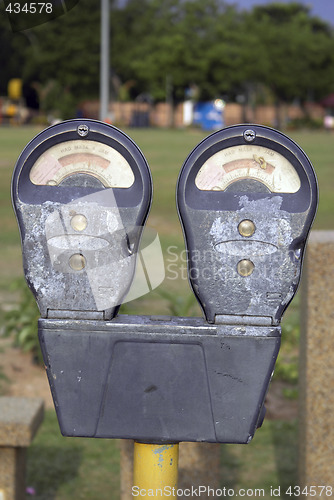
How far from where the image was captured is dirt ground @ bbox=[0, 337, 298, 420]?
420 centimetres

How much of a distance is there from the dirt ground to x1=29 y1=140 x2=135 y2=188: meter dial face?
8.76ft

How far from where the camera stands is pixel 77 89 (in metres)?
46.8

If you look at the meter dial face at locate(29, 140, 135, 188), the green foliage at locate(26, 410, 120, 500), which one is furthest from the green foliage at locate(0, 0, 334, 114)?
the meter dial face at locate(29, 140, 135, 188)

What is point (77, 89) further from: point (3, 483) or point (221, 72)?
point (3, 483)

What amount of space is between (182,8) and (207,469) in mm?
52108

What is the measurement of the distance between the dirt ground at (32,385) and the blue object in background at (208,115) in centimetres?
3988

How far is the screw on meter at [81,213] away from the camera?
160cm

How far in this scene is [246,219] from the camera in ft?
5.21

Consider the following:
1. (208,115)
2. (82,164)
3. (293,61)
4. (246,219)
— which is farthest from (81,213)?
(293,61)

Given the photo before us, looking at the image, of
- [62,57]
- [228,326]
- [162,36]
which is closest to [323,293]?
[228,326]

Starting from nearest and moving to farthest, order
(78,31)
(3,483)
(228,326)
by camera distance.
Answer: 1. (228,326)
2. (3,483)
3. (78,31)

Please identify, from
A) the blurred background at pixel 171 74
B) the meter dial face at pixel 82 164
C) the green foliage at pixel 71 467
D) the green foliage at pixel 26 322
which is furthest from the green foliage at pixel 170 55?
the meter dial face at pixel 82 164

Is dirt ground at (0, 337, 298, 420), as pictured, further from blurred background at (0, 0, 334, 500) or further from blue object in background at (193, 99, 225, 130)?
blue object in background at (193, 99, 225, 130)

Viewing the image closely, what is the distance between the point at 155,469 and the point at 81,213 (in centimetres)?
61
